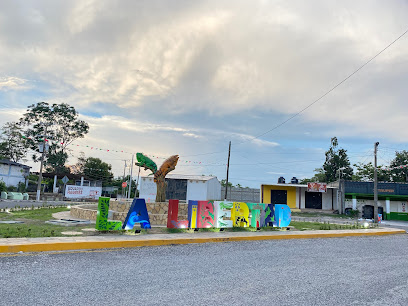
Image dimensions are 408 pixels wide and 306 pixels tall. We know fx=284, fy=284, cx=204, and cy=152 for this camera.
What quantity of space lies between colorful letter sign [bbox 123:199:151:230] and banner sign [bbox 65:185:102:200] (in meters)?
32.7

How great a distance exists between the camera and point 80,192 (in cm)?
4006

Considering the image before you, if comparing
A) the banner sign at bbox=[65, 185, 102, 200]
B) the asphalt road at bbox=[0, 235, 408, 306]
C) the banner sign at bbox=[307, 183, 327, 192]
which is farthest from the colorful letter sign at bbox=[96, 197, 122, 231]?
the banner sign at bbox=[65, 185, 102, 200]

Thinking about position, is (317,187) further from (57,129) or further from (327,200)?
(57,129)

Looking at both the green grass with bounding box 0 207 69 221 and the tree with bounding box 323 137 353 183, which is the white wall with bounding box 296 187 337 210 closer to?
the tree with bounding box 323 137 353 183

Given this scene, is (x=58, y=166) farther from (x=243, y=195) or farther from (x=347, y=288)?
(x=347, y=288)

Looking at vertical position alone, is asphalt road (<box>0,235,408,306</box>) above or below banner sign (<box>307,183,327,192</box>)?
below

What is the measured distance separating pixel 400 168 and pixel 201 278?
54.0m

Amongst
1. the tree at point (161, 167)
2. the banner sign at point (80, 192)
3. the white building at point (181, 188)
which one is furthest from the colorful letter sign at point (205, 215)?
the banner sign at point (80, 192)

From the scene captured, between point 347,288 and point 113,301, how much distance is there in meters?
4.34

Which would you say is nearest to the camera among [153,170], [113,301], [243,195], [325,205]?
[113,301]

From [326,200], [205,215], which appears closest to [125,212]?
[205,215]

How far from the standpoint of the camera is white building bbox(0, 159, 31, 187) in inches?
1705

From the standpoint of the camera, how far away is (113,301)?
14.2 feet

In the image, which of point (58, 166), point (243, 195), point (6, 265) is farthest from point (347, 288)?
point (58, 166)
